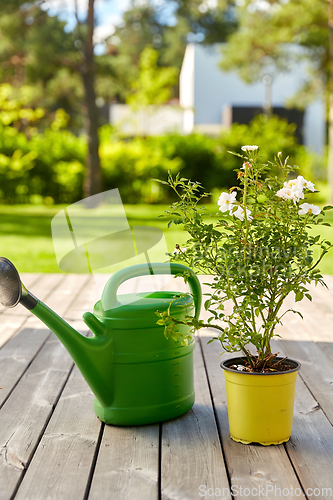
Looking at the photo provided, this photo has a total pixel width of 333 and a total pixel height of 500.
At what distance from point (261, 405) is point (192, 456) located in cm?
25

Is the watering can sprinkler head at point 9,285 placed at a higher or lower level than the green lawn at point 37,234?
higher

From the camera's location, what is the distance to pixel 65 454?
59.3 inches

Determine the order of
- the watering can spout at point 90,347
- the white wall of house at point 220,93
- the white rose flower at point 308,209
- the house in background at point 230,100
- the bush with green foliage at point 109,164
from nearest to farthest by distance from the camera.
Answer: the white rose flower at point 308,209
the watering can spout at point 90,347
the bush with green foliage at point 109,164
the house in background at point 230,100
the white wall of house at point 220,93

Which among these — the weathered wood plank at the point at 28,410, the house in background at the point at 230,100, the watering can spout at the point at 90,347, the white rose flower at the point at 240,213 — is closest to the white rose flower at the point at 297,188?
the white rose flower at the point at 240,213

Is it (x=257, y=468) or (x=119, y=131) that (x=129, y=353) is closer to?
(x=257, y=468)

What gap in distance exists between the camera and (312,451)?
1.51 m

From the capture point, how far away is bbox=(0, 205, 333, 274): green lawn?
199 inches

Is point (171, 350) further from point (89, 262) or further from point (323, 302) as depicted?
point (323, 302)

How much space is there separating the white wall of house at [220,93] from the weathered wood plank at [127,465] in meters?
17.8

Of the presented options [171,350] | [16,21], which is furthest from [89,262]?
[16,21]

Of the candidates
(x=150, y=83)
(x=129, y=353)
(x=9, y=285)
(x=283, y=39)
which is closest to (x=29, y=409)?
(x=129, y=353)

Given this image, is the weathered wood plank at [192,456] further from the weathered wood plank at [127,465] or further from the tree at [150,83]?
the tree at [150,83]

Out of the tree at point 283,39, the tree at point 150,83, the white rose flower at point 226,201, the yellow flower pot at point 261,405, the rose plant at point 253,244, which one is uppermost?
the tree at point 283,39

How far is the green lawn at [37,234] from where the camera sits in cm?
505
